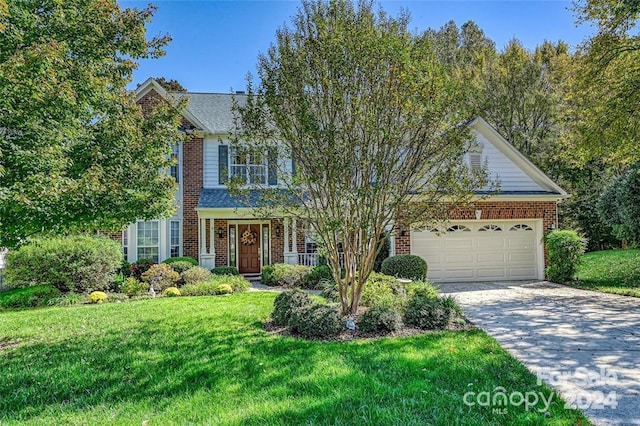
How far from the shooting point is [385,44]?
6098 millimetres

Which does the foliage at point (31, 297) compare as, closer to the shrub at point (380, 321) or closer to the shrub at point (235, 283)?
the shrub at point (235, 283)

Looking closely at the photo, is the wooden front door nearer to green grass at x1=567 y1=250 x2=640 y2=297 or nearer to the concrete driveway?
the concrete driveway

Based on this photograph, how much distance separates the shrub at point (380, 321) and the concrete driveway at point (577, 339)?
1.56 metres

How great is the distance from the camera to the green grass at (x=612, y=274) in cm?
1156

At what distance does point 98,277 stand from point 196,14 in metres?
8.00

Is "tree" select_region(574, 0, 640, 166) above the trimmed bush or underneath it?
above

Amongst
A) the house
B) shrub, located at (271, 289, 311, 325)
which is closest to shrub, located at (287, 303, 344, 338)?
shrub, located at (271, 289, 311, 325)

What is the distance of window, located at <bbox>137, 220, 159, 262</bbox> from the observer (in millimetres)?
14961

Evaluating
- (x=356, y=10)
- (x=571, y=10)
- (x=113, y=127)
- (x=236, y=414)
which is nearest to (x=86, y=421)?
(x=236, y=414)

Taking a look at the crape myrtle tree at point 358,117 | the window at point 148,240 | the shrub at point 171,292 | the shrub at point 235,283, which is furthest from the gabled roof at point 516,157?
the window at point 148,240

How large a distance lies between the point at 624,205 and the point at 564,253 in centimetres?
240

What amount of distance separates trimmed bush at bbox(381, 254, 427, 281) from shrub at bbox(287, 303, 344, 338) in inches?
251

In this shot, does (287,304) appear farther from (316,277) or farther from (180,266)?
(180,266)

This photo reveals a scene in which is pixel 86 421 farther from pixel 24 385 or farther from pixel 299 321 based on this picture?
pixel 299 321
